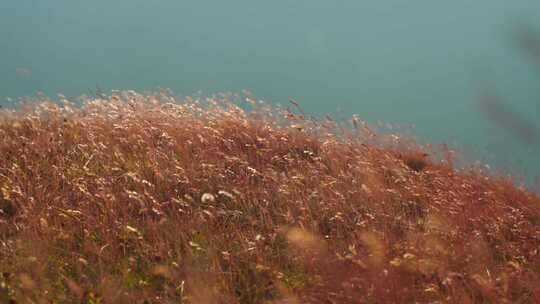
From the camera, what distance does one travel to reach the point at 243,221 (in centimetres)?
523

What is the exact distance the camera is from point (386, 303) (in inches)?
145

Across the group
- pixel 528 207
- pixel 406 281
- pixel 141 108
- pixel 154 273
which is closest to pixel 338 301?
pixel 406 281

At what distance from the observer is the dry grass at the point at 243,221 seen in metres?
3.99

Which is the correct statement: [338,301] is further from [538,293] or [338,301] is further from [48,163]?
[48,163]

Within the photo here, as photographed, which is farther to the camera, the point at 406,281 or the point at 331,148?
the point at 331,148


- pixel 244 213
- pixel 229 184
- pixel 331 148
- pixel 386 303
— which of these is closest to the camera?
pixel 386 303

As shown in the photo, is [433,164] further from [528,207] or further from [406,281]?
[406,281]

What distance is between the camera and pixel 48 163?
6.32m

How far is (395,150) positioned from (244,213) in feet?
10.7

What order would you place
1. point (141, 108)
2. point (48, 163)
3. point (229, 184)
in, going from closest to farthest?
point (229, 184) < point (48, 163) < point (141, 108)

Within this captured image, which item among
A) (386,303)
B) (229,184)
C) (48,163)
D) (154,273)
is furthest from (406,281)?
(48,163)

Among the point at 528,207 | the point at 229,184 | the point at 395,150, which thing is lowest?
the point at 528,207

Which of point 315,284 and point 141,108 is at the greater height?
point 141,108

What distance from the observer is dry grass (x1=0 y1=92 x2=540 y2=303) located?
399 centimetres
